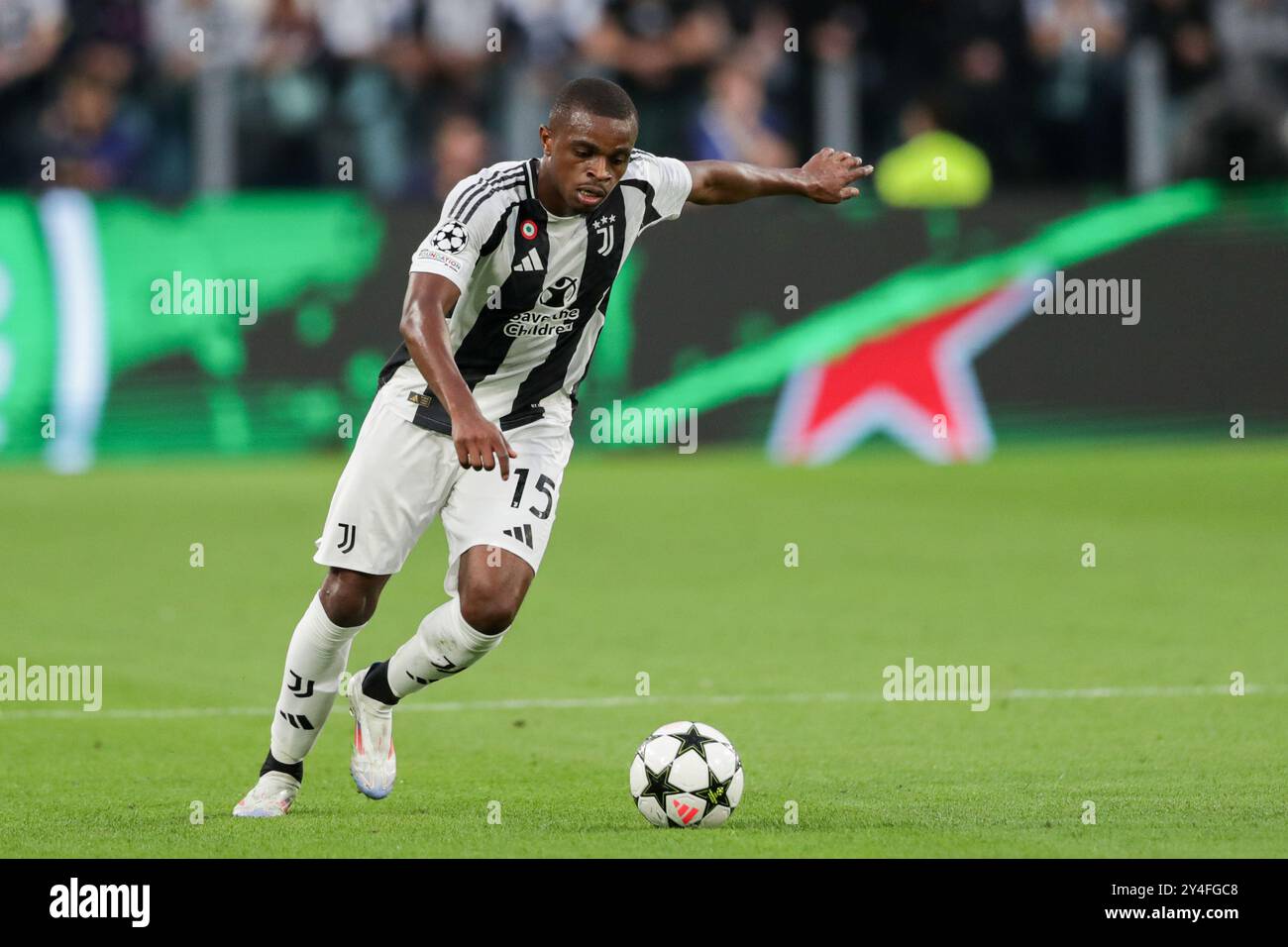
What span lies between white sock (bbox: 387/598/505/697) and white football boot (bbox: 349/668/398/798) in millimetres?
98

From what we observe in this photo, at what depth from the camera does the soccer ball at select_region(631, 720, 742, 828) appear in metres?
6.30

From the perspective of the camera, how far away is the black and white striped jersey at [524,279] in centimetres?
647

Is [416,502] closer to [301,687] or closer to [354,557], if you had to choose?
[354,557]

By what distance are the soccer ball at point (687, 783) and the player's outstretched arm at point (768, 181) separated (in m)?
1.84

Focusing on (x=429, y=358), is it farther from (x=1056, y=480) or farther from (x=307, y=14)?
(x=307, y=14)

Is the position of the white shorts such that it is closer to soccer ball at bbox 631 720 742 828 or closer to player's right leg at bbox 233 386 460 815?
player's right leg at bbox 233 386 460 815

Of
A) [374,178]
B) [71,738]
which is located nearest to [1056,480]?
[374,178]

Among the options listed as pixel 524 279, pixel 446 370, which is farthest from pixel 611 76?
pixel 446 370

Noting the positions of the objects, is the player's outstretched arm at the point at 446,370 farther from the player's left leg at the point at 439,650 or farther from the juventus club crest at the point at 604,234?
the juventus club crest at the point at 604,234

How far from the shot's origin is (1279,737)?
774 cm

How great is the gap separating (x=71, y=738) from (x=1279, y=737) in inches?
171

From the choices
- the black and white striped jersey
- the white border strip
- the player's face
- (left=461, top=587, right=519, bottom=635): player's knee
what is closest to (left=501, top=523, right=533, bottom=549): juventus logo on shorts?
(left=461, top=587, right=519, bottom=635): player's knee

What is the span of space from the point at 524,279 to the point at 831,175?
1.20 m

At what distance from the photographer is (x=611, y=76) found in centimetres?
1816
